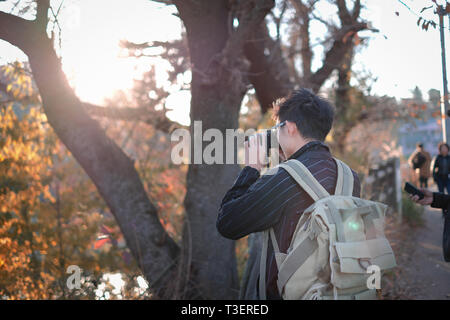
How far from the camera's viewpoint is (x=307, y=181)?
6.40ft

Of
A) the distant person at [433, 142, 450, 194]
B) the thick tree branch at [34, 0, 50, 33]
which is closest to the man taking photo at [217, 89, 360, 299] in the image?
the thick tree branch at [34, 0, 50, 33]

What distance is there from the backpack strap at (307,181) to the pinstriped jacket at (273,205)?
1.2 inches

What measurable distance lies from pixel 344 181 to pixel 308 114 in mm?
374

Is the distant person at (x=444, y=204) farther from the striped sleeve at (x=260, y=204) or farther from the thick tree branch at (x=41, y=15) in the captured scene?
the thick tree branch at (x=41, y=15)

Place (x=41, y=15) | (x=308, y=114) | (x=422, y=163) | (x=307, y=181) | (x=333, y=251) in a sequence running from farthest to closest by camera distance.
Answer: (x=422, y=163) < (x=41, y=15) < (x=308, y=114) < (x=307, y=181) < (x=333, y=251)

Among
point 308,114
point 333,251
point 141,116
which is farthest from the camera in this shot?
point 141,116

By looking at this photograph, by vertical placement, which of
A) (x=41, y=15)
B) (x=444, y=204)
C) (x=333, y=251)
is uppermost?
(x=41, y=15)

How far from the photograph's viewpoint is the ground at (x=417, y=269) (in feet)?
18.1

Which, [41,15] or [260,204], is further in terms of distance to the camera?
[41,15]

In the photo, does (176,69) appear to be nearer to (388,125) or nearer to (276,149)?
(276,149)

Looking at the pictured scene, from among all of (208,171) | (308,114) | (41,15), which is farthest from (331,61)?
(308,114)

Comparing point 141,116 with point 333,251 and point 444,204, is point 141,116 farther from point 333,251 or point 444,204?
point 333,251

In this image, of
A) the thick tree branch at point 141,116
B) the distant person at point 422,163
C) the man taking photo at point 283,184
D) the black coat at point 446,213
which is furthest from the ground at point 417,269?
the distant person at point 422,163
